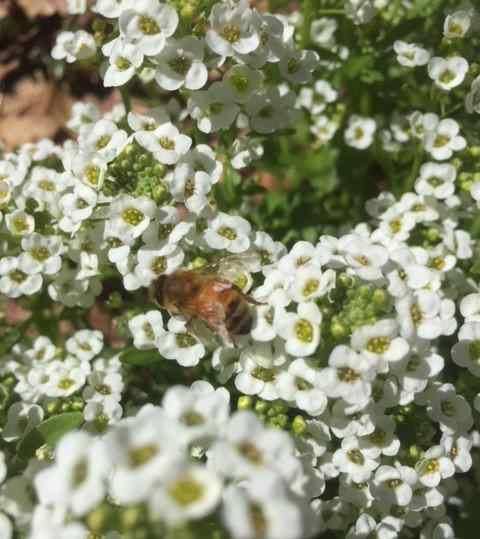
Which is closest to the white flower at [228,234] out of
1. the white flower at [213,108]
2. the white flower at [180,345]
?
the white flower at [180,345]

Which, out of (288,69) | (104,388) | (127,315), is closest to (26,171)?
(127,315)

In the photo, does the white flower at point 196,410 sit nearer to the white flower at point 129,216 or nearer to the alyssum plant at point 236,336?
the alyssum plant at point 236,336

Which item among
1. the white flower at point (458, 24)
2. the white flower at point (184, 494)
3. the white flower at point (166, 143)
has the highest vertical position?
the white flower at point (458, 24)

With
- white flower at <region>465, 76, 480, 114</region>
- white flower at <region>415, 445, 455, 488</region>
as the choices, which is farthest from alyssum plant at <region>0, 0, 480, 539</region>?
white flower at <region>465, 76, 480, 114</region>

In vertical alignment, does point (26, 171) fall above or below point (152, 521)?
below

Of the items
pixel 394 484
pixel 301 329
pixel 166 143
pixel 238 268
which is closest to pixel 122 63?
pixel 166 143

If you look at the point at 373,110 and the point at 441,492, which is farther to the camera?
the point at 373,110

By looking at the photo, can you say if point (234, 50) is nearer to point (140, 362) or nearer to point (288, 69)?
point (288, 69)
